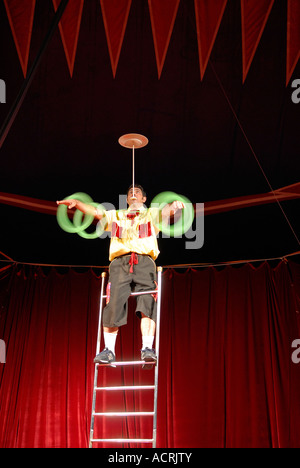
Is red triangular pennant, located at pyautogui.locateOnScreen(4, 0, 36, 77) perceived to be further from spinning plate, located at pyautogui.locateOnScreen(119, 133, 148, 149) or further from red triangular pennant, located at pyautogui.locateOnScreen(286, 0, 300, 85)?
red triangular pennant, located at pyautogui.locateOnScreen(286, 0, 300, 85)

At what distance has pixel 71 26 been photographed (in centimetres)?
413

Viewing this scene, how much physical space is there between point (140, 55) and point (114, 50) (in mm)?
235

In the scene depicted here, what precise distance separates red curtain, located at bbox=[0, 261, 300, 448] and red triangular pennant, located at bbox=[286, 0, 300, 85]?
2.61 meters

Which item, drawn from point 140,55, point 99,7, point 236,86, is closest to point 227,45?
point 236,86

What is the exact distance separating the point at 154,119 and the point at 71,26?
1107mm

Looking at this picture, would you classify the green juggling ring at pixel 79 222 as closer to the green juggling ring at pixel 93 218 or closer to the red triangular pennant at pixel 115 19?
the green juggling ring at pixel 93 218

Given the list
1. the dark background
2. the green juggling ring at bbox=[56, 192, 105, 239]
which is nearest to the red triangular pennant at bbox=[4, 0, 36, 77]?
the dark background

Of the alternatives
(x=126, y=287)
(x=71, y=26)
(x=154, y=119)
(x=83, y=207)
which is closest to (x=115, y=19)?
(x=71, y=26)

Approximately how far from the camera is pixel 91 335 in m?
6.18

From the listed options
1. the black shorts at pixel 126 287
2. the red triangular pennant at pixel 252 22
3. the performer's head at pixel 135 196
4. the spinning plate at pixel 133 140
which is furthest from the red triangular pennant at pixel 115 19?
the black shorts at pixel 126 287

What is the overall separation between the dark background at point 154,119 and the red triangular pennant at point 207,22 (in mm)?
53

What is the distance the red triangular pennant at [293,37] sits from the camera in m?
3.93

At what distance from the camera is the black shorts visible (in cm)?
347

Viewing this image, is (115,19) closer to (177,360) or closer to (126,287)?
(126,287)
